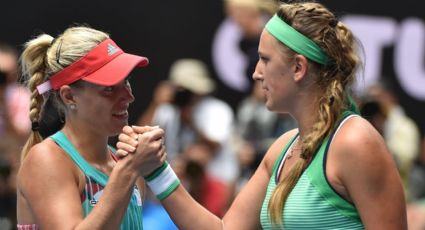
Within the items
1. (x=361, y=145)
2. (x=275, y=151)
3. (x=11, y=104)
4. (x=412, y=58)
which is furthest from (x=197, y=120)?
(x=361, y=145)

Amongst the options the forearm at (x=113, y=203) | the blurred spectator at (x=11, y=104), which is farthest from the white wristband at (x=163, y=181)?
the blurred spectator at (x=11, y=104)

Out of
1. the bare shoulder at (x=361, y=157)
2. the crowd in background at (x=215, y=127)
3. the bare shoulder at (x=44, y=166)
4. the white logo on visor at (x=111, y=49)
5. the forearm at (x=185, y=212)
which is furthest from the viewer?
the crowd in background at (x=215, y=127)

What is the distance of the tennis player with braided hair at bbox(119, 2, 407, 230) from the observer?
3.50 meters

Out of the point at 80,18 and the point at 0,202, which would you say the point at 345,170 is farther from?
the point at 80,18

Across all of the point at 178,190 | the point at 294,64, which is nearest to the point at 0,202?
the point at 178,190

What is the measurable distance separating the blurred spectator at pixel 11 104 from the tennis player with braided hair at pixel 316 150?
411 cm

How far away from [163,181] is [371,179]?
800mm

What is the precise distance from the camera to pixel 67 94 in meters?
3.81

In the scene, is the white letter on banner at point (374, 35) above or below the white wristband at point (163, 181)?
below

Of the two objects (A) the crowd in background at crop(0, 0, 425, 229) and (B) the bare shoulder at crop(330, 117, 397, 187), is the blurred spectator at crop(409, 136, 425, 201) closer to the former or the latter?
(A) the crowd in background at crop(0, 0, 425, 229)

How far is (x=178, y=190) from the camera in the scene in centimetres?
395

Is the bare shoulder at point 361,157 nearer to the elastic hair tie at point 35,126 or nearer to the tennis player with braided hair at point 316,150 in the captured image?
the tennis player with braided hair at point 316,150

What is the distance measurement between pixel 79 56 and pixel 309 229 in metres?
0.97

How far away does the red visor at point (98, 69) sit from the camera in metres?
3.75
